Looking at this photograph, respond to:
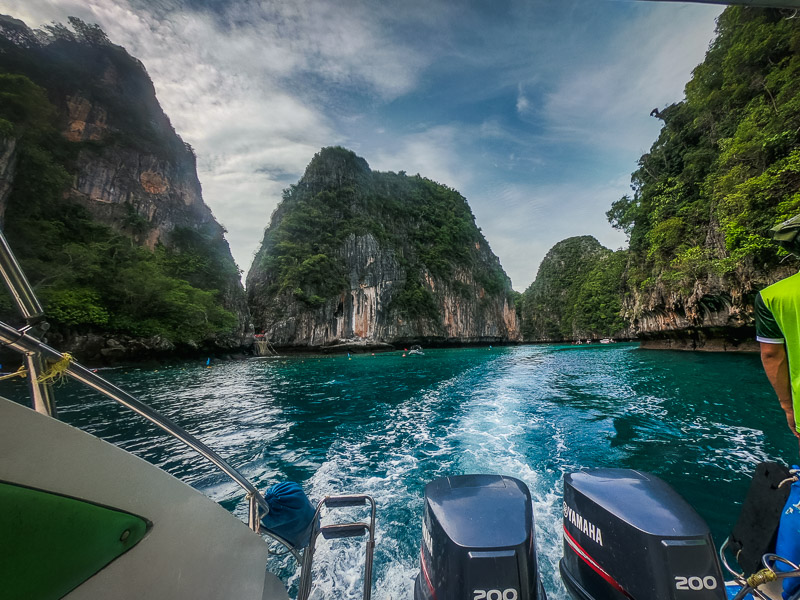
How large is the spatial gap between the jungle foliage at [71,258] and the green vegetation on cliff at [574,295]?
48.3 meters

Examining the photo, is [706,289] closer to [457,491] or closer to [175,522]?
[457,491]

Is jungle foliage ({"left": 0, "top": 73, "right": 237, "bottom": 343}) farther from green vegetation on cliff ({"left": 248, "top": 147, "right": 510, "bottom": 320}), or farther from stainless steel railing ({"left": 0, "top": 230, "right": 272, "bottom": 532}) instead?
stainless steel railing ({"left": 0, "top": 230, "right": 272, "bottom": 532})

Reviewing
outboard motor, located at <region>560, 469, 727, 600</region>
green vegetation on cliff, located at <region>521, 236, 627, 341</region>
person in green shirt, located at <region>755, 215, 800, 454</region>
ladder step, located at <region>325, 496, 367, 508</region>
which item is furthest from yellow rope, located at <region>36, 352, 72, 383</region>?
green vegetation on cliff, located at <region>521, 236, 627, 341</region>

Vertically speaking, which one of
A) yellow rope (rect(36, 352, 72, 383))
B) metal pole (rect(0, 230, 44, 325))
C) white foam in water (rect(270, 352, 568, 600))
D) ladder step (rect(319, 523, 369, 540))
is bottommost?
white foam in water (rect(270, 352, 568, 600))

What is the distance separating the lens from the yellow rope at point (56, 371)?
0.95 meters

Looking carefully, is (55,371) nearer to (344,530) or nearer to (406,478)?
(344,530)

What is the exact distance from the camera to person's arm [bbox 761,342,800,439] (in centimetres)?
135

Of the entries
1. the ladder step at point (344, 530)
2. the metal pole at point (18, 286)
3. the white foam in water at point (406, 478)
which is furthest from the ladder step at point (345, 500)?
the metal pole at point (18, 286)

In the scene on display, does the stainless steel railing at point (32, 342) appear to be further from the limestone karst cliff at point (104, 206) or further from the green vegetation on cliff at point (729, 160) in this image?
the limestone karst cliff at point (104, 206)

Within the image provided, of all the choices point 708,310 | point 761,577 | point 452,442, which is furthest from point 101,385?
point 708,310

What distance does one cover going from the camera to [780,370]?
139cm

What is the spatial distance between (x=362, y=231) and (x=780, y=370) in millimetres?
32799

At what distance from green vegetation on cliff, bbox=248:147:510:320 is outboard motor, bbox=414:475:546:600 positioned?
90.7 ft

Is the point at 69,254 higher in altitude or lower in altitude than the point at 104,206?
lower
